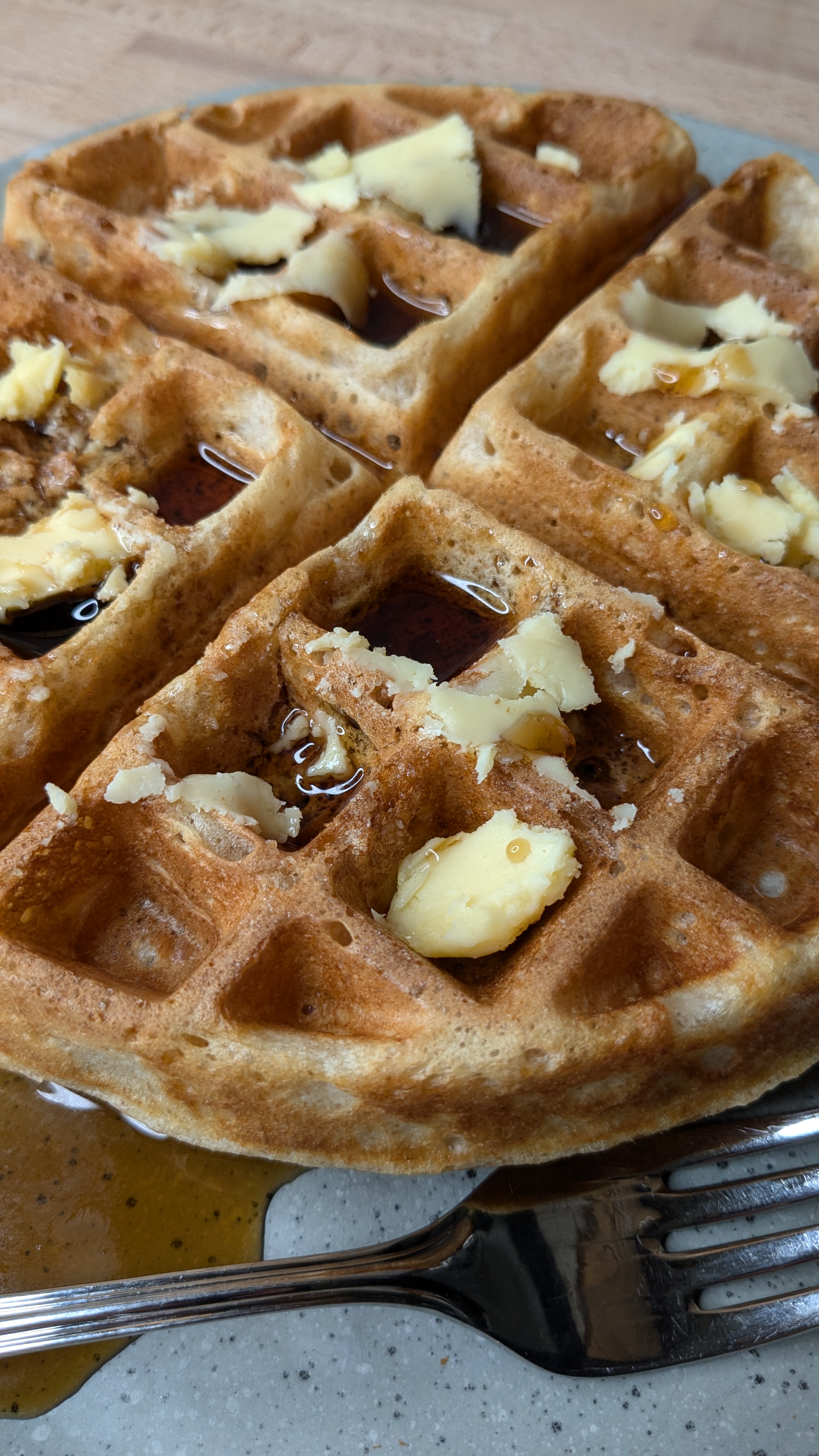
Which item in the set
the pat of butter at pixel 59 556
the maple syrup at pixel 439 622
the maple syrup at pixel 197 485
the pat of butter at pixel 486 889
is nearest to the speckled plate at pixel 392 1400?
the pat of butter at pixel 486 889

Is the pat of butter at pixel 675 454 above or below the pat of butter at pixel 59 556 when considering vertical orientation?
above

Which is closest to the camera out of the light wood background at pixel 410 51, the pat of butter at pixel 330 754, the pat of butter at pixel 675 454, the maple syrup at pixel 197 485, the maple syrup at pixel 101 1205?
the maple syrup at pixel 101 1205

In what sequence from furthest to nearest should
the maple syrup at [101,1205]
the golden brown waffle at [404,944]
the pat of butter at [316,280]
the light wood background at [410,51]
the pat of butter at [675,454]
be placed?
1. the light wood background at [410,51]
2. the pat of butter at [316,280]
3. the pat of butter at [675,454]
4. the maple syrup at [101,1205]
5. the golden brown waffle at [404,944]

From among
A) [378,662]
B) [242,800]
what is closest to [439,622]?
[378,662]

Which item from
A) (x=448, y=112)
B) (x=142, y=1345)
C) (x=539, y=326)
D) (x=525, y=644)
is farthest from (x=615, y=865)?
(x=448, y=112)

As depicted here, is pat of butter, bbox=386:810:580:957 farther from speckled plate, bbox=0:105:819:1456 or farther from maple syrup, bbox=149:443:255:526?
maple syrup, bbox=149:443:255:526

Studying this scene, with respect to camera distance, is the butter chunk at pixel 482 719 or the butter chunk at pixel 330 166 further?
the butter chunk at pixel 330 166

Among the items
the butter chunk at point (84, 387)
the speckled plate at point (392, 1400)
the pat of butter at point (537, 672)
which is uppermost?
the butter chunk at point (84, 387)

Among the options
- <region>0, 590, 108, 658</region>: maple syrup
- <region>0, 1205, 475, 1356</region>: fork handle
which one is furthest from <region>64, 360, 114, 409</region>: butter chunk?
<region>0, 1205, 475, 1356</region>: fork handle

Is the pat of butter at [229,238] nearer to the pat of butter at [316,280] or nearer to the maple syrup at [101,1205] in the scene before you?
the pat of butter at [316,280]
